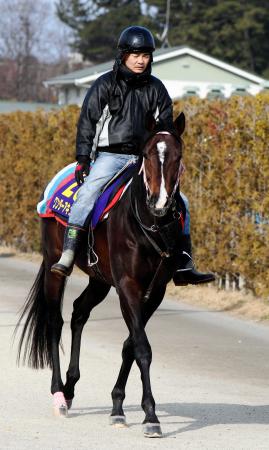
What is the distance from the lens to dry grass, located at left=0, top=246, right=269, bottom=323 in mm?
13781

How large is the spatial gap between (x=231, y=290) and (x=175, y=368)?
5.22m

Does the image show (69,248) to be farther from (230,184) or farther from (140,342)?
(230,184)

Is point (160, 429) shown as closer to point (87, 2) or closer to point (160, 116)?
point (160, 116)

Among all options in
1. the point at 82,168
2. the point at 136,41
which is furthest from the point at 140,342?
the point at 136,41

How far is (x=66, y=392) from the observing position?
8383mm

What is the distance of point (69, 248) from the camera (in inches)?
324

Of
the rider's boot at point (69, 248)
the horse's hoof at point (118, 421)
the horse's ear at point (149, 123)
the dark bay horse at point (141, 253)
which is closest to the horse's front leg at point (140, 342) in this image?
the dark bay horse at point (141, 253)

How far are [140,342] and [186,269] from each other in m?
0.84

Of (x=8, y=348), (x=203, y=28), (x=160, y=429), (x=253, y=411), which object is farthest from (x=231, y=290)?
(x=203, y=28)

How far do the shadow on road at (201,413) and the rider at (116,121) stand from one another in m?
0.87

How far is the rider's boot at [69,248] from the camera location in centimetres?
819

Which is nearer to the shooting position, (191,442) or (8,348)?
(191,442)

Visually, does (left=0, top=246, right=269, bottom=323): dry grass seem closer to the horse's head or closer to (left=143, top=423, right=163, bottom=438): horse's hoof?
(left=143, top=423, right=163, bottom=438): horse's hoof

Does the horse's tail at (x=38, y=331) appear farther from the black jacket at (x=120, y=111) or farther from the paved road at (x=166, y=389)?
the black jacket at (x=120, y=111)
